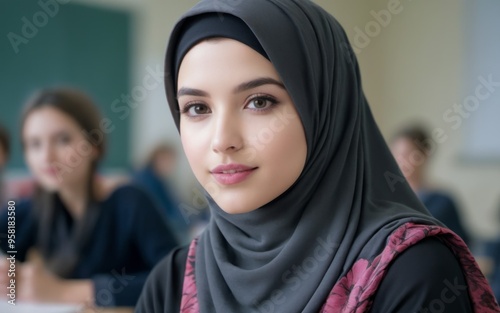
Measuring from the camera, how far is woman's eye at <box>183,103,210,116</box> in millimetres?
924

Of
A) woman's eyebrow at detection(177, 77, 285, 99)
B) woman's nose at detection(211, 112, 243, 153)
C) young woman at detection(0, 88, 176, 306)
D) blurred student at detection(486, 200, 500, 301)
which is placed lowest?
blurred student at detection(486, 200, 500, 301)

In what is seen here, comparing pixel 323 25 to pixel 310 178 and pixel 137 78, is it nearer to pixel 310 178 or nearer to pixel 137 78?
pixel 310 178

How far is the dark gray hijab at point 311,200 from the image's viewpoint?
87cm

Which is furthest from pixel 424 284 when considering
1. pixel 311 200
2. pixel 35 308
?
pixel 35 308

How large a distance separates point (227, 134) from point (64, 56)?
4.98 m

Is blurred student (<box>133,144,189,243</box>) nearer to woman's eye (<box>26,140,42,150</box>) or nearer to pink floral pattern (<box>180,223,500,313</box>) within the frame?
woman's eye (<box>26,140,42,150</box>)

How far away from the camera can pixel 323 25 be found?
3.16ft

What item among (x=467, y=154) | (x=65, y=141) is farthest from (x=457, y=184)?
(x=65, y=141)

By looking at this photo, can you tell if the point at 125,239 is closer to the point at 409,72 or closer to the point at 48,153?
the point at 48,153

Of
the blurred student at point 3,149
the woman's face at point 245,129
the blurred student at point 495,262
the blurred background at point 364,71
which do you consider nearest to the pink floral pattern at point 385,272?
the woman's face at point 245,129

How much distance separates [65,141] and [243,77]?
110 centimetres

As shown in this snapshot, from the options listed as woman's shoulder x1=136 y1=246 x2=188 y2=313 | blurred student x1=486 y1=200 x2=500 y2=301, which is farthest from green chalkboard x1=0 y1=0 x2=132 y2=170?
woman's shoulder x1=136 y1=246 x2=188 y2=313

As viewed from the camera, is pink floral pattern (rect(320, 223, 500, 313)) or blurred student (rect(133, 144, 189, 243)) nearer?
pink floral pattern (rect(320, 223, 500, 313))

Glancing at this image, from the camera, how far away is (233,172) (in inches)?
34.4
